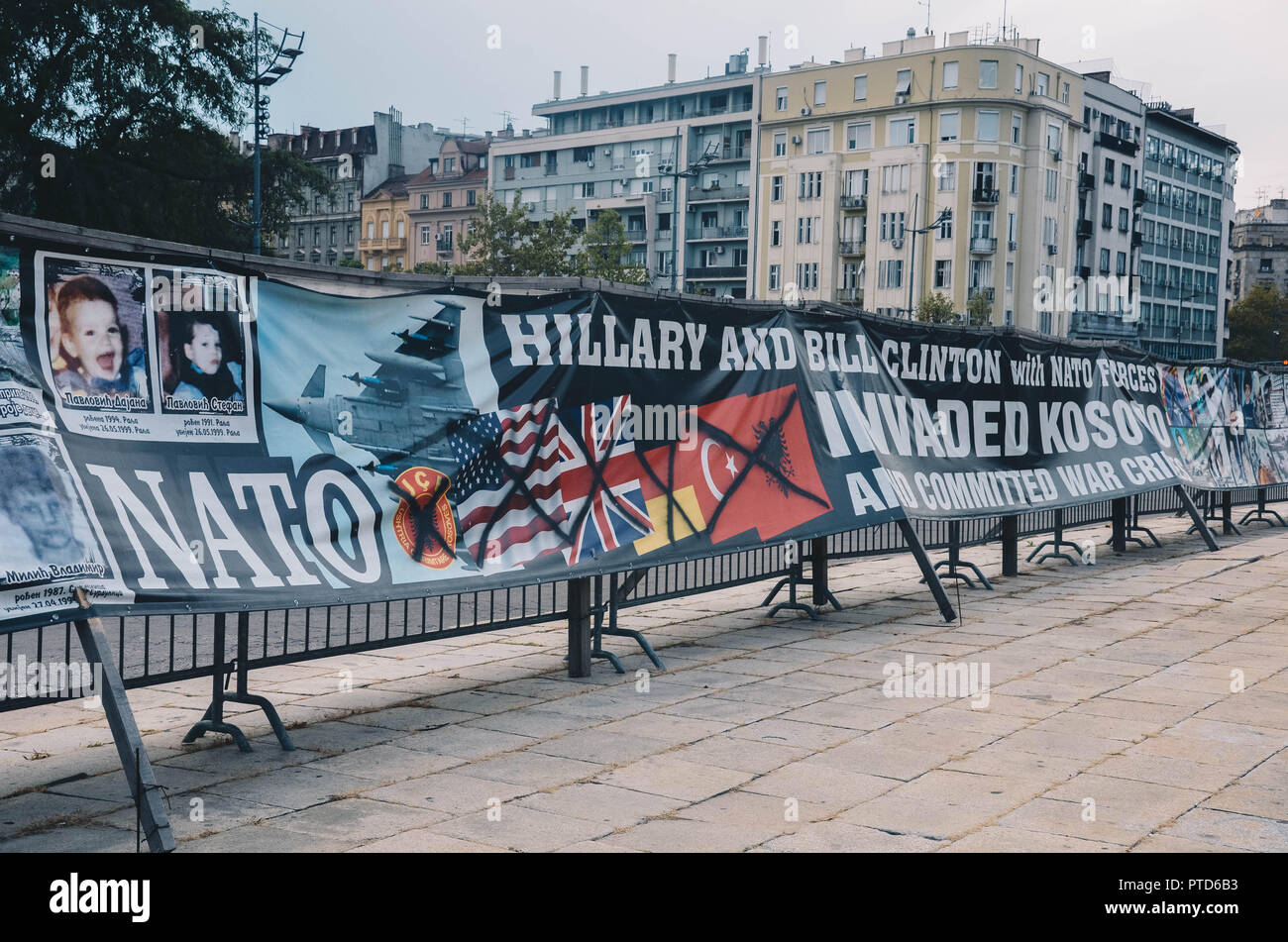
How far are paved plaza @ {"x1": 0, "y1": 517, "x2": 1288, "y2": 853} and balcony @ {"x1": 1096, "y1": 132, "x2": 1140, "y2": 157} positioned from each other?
92394 millimetres

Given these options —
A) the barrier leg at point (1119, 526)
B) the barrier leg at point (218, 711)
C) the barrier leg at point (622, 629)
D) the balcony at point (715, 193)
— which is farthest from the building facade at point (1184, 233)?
the barrier leg at point (218, 711)

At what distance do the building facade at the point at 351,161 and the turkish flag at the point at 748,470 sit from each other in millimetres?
111714

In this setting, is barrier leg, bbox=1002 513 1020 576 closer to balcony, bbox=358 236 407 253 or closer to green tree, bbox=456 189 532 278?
green tree, bbox=456 189 532 278

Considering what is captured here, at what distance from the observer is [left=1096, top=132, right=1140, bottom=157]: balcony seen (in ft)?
315

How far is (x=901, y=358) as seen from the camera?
491 inches

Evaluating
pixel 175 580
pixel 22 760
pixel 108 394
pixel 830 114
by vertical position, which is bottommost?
pixel 22 760

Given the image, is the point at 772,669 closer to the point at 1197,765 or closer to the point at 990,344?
the point at 1197,765

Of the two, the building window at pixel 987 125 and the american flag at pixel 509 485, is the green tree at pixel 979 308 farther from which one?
the american flag at pixel 509 485

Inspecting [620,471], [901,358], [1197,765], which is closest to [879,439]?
[901,358]

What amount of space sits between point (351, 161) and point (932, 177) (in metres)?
56.4

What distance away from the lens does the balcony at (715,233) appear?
99.2 meters

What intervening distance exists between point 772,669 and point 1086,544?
9424 millimetres

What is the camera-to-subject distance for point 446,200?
115 metres

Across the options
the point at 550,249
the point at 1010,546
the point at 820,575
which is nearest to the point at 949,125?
the point at 550,249
